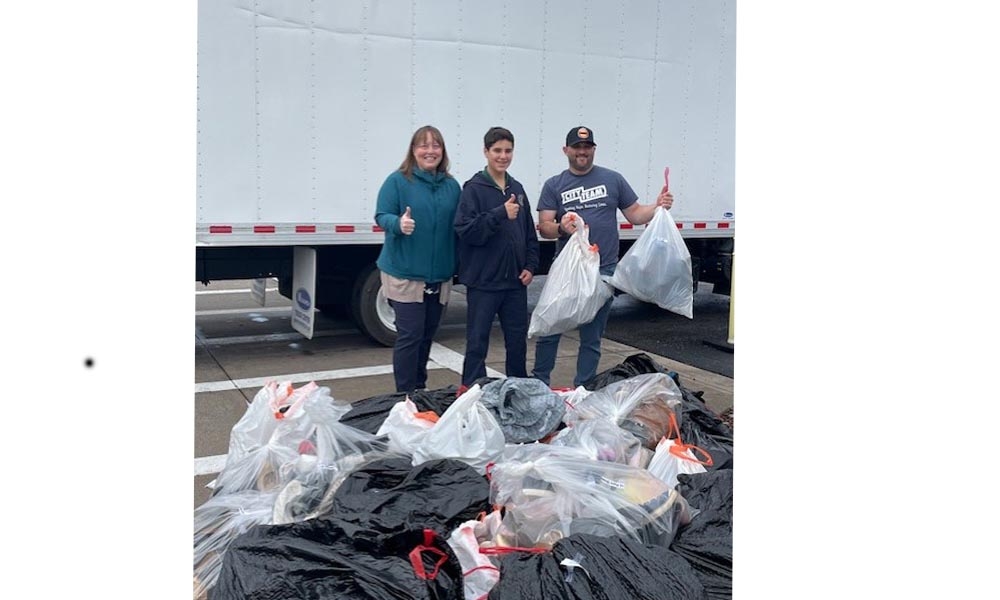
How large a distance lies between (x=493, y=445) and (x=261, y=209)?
11.9ft

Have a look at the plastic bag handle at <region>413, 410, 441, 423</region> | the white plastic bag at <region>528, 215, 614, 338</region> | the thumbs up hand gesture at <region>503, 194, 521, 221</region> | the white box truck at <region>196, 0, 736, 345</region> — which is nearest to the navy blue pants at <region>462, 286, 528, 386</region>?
the white plastic bag at <region>528, 215, 614, 338</region>

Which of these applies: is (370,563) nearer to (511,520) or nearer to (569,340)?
(511,520)

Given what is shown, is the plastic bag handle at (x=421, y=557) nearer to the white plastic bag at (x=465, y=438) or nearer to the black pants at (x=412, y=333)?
the white plastic bag at (x=465, y=438)

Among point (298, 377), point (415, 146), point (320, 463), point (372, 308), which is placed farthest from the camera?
point (372, 308)

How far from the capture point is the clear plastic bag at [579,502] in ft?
9.61

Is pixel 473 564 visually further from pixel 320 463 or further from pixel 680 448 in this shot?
pixel 680 448

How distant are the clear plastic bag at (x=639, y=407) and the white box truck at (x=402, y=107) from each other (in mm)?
3279

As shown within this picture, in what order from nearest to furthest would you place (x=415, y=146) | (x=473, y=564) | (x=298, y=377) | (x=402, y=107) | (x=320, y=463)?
(x=473, y=564) → (x=320, y=463) → (x=415, y=146) → (x=298, y=377) → (x=402, y=107)

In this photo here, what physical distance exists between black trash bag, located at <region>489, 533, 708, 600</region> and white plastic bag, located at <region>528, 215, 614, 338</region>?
2573mm

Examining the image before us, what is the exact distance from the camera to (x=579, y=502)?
3.03 metres

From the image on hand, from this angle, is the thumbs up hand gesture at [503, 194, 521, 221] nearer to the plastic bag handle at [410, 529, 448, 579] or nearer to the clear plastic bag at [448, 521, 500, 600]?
the clear plastic bag at [448, 521, 500, 600]

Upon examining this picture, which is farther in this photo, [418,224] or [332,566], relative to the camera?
[418,224]

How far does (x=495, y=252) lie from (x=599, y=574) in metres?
2.84

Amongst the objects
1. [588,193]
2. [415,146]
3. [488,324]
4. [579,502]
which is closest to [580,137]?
[588,193]
